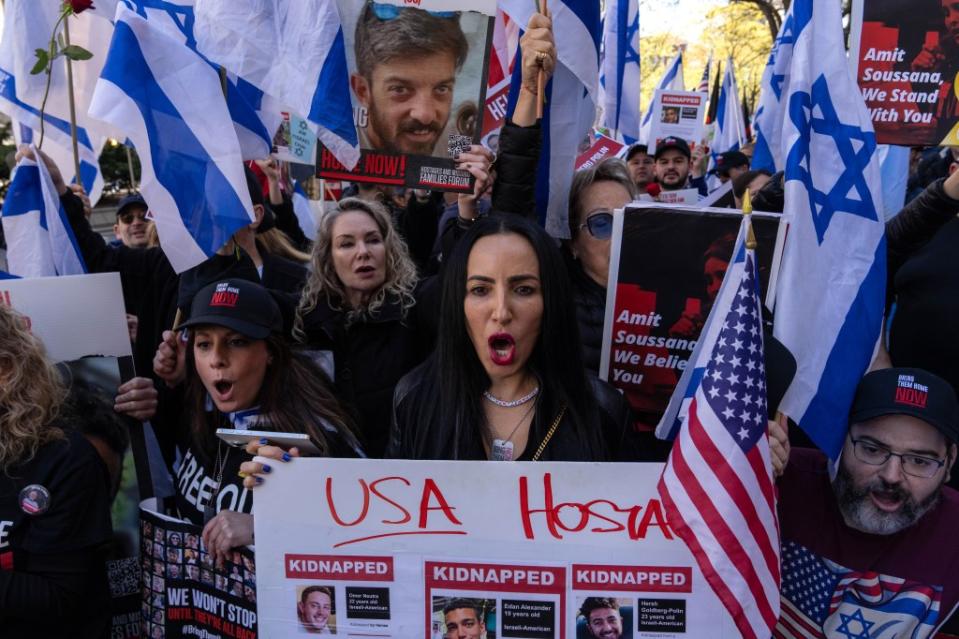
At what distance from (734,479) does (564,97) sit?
1.73 m

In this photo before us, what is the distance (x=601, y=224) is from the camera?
308cm

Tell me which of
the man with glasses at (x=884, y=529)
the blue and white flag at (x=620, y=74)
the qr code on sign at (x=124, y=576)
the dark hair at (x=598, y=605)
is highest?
the blue and white flag at (x=620, y=74)

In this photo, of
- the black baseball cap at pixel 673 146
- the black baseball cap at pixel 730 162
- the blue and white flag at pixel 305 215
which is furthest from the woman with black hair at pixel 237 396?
the black baseball cap at pixel 730 162

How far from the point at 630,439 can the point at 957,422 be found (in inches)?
35.4

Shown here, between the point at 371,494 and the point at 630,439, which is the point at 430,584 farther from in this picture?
the point at 630,439

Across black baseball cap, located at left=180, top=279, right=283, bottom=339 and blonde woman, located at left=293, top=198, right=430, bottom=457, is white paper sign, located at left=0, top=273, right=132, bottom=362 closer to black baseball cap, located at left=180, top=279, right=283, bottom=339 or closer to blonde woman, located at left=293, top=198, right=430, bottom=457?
black baseball cap, located at left=180, top=279, right=283, bottom=339

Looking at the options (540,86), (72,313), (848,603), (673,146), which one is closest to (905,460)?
(848,603)

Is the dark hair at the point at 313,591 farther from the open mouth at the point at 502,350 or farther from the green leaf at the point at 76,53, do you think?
the green leaf at the point at 76,53

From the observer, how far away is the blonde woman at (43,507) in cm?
243

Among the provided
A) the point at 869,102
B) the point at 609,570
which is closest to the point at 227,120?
the point at 609,570

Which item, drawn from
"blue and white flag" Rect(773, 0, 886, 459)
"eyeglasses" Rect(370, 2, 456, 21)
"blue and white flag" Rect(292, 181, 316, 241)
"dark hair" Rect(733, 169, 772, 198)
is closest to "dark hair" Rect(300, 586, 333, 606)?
"blue and white flag" Rect(773, 0, 886, 459)

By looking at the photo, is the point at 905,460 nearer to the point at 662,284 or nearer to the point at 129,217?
the point at 662,284

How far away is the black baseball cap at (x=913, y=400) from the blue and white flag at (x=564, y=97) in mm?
1253

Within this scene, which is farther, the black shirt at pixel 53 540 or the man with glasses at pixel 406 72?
the man with glasses at pixel 406 72
